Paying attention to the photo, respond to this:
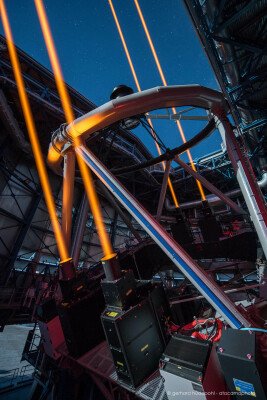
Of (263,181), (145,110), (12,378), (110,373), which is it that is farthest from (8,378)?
(263,181)

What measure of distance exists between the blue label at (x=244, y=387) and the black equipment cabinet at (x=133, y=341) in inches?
69.0

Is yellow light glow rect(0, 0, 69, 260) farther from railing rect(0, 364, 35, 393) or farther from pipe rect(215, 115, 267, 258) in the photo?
railing rect(0, 364, 35, 393)

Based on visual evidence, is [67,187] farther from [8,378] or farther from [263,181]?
[8,378]

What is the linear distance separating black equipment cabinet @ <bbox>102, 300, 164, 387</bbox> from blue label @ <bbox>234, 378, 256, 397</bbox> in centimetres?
175

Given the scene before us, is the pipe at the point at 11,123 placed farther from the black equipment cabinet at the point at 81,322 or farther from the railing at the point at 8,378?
the railing at the point at 8,378

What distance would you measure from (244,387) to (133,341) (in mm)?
1851

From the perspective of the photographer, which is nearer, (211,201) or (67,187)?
(67,187)

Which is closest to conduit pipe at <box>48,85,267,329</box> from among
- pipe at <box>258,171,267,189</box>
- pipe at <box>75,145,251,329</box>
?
pipe at <box>75,145,251,329</box>

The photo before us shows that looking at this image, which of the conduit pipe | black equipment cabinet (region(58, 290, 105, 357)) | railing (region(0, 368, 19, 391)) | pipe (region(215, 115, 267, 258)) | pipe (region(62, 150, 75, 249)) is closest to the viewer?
the conduit pipe

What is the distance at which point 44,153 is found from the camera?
12.7m

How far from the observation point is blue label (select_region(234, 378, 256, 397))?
2.24 metres

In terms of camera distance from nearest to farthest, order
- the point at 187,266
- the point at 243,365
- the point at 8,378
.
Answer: the point at 243,365, the point at 187,266, the point at 8,378

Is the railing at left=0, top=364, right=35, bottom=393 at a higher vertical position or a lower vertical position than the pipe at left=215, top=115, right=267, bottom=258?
lower

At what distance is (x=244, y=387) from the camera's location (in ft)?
7.54
